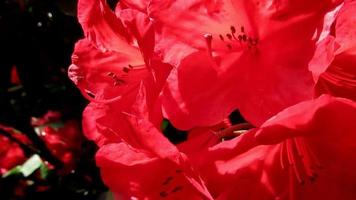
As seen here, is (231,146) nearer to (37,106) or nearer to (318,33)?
(318,33)

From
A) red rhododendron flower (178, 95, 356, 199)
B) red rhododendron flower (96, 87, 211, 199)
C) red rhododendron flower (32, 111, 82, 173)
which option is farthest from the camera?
red rhododendron flower (32, 111, 82, 173)

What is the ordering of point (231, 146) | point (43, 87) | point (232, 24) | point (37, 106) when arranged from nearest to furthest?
point (231, 146) → point (232, 24) → point (43, 87) → point (37, 106)

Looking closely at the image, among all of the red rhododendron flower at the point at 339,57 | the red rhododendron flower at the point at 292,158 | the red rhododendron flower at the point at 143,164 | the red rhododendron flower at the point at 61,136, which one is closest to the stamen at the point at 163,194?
the red rhododendron flower at the point at 143,164

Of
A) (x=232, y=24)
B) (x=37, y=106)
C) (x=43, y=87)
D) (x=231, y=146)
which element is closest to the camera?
(x=231, y=146)

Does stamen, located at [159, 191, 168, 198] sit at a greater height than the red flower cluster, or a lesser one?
lesser

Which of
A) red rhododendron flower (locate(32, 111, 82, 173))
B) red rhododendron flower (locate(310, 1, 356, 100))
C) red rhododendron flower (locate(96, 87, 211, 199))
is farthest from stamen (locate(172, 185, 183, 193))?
red rhododendron flower (locate(32, 111, 82, 173))

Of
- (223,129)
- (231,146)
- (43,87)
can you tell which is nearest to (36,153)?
(43,87)

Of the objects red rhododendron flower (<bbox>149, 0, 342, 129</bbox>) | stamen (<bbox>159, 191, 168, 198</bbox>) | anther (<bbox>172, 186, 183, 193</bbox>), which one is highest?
red rhododendron flower (<bbox>149, 0, 342, 129</bbox>)

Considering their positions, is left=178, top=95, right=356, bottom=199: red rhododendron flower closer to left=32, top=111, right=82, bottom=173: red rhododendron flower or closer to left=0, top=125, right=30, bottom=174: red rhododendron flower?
left=32, top=111, right=82, bottom=173: red rhododendron flower

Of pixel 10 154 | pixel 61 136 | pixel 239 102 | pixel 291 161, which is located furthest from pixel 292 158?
pixel 10 154

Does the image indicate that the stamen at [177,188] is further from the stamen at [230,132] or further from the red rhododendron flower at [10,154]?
the red rhododendron flower at [10,154]
